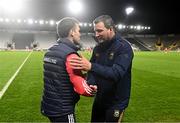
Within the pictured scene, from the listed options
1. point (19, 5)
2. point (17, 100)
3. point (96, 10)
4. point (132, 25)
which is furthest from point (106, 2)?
point (17, 100)

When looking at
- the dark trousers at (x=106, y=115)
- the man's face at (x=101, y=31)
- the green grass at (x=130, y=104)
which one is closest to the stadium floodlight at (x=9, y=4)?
the green grass at (x=130, y=104)

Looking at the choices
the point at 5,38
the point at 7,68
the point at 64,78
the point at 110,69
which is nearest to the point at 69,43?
the point at 64,78

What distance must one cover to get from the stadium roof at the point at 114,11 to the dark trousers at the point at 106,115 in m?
65.4

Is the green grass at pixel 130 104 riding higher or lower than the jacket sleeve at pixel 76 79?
lower

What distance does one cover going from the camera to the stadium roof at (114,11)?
71812mm

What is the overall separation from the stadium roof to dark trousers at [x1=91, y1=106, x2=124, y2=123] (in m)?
65.4

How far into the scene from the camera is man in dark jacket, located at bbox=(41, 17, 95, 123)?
4.33 metres

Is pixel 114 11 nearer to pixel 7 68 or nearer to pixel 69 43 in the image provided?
pixel 7 68

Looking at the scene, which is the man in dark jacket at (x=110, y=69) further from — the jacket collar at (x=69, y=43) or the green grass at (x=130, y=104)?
the green grass at (x=130, y=104)

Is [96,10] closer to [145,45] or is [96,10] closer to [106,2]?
[106,2]

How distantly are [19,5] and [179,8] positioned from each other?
3295 cm

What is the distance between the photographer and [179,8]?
73812 millimetres

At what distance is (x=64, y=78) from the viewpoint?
4395 mm

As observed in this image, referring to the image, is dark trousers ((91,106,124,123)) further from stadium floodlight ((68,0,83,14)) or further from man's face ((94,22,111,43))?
stadium floodlight ((68,0,83,14))
